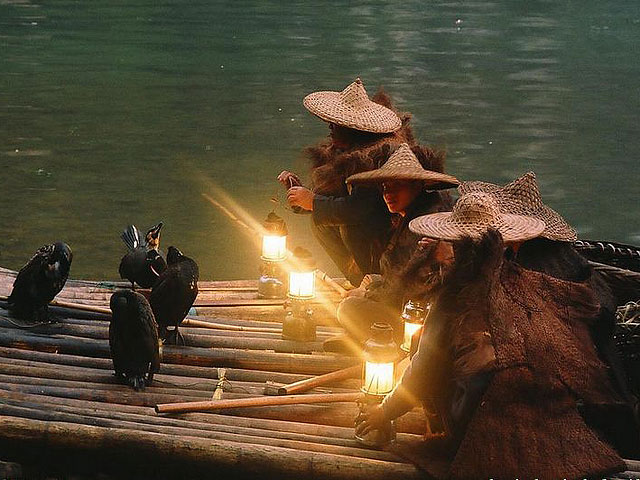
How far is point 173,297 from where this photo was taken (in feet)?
18.7

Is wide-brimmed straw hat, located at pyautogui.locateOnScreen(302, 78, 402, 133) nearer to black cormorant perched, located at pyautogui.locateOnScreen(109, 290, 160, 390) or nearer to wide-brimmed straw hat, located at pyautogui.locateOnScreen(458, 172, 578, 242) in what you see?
wide-brimmed straw hat, located at pyautogui.locateOnScreen(458, 172, 578, 242)

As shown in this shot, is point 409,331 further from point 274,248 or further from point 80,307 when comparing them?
point 80,307

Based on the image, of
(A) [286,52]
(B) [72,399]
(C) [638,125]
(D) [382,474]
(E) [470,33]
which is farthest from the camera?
(E) [470,33]

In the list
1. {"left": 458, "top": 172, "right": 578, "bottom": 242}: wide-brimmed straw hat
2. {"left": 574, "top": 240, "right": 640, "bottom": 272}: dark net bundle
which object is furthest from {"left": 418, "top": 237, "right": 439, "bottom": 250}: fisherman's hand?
{"left": 574, "top": 240, "right": 640, "bottom": 272}: dark net bundle

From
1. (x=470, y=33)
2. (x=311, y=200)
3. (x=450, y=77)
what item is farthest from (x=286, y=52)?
(x=311, y=200)

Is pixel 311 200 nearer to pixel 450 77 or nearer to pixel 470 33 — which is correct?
pixel 450 77

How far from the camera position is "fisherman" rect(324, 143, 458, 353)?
5633 millimetres

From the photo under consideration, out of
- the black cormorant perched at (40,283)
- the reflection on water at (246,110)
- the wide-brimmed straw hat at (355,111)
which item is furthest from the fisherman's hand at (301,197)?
the reflection on water at (246,110)

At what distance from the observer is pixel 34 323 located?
6.05 metres

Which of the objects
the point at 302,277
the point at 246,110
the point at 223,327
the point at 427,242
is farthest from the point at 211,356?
the point at 246,110

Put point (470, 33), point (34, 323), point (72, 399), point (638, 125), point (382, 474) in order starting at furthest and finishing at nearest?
point (470, 33) < point (638, 125) < point (34, 323) < point (72, 399) < point (382, 474)

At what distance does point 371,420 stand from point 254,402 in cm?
66

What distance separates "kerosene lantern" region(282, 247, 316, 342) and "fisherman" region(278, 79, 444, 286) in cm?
41

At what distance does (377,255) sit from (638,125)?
50.3ft
